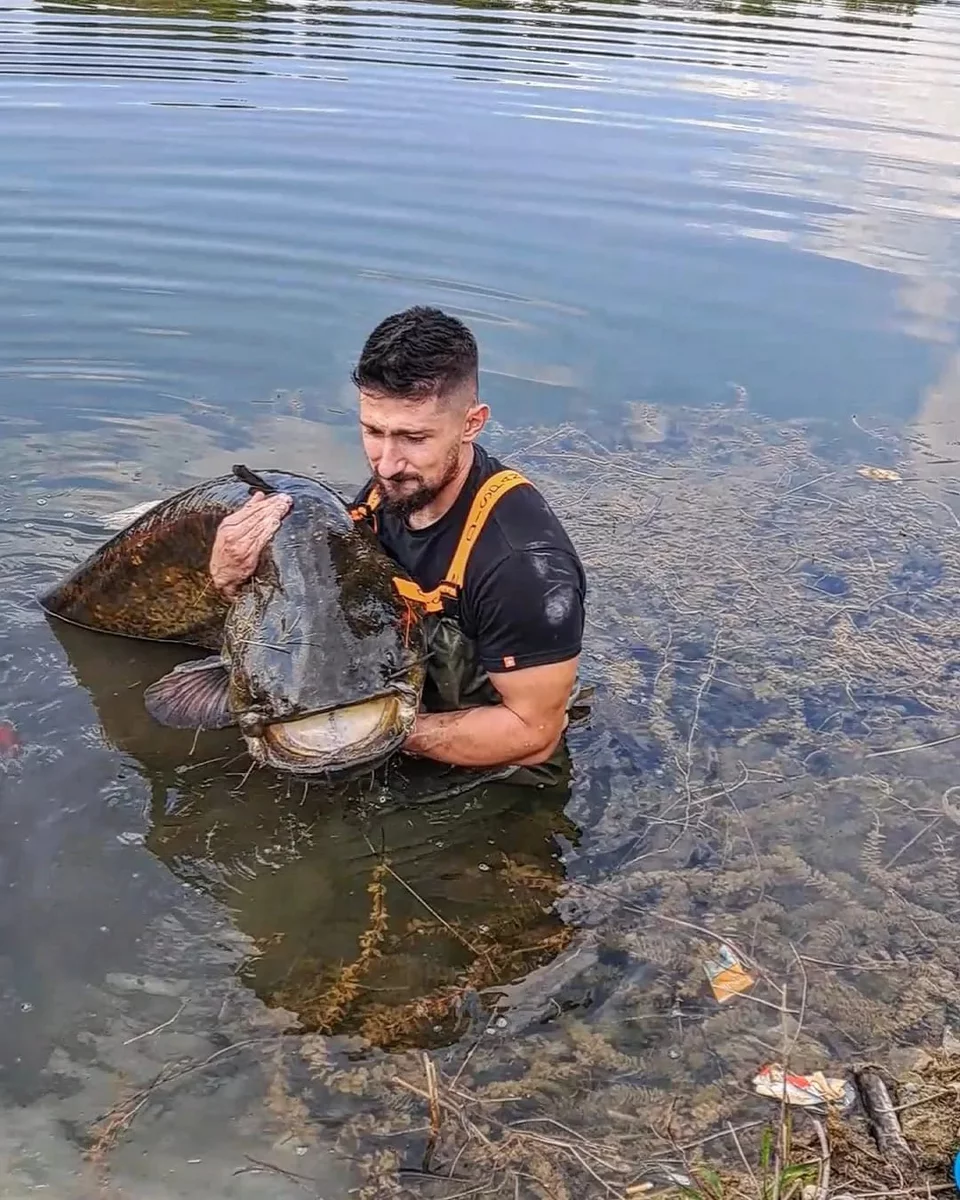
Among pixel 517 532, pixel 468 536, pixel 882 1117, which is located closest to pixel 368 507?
pixel 468 536

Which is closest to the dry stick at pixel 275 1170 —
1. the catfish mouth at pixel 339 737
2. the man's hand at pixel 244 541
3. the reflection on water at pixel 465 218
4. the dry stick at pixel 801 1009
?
the catfish mouth at pixel 339 737

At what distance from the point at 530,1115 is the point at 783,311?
661 centimetres

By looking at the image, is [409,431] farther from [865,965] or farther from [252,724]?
[865,965]

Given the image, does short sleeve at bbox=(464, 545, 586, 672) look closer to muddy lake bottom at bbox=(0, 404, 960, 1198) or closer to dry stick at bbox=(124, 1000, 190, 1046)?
muddy lake bottom at bbox=(0, 404, 960, 1198)

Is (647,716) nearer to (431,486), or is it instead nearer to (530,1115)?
(431,486)

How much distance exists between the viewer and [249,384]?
6742 mm

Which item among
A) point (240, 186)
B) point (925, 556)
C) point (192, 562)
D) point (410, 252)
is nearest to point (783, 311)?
point (410, 252)

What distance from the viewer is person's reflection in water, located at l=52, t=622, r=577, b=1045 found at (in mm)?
3090

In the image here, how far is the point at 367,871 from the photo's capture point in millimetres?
3510

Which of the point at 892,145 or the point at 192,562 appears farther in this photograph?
the point at 892,145

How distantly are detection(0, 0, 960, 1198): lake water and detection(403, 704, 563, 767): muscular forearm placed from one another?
31 cm

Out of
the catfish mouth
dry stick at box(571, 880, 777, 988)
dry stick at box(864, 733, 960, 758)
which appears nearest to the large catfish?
the catfish mouth

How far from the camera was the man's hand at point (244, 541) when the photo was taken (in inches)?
137

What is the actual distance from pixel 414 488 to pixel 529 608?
49 cm
